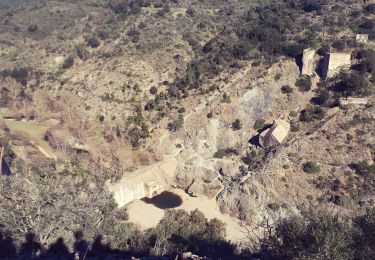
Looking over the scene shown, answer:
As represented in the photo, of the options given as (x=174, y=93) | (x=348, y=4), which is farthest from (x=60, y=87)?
(x=348, y=4)

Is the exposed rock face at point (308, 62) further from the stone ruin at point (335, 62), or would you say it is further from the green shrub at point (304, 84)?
the stone ruin at point (335, 62)

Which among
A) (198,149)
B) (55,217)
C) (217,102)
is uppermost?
(55,217)

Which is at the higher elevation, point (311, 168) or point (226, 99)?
point (226, 99)

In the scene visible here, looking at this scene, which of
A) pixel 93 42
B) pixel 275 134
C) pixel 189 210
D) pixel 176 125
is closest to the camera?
pixel 189 210

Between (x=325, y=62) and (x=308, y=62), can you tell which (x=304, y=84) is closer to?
(x=308, y=62)

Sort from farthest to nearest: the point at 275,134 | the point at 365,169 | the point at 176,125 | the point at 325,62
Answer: the point at 325,62, the point at 176,125, the point at 275,134, the point at 365,169

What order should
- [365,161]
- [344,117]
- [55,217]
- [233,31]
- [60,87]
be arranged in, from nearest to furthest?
1. [55,217]
2. [365,161]
3. [344,117]
4. [60,87]
5. [233,31]

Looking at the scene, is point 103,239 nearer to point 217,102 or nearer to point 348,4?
point 217,102

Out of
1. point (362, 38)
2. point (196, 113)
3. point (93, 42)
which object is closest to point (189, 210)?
point (196, 113)
